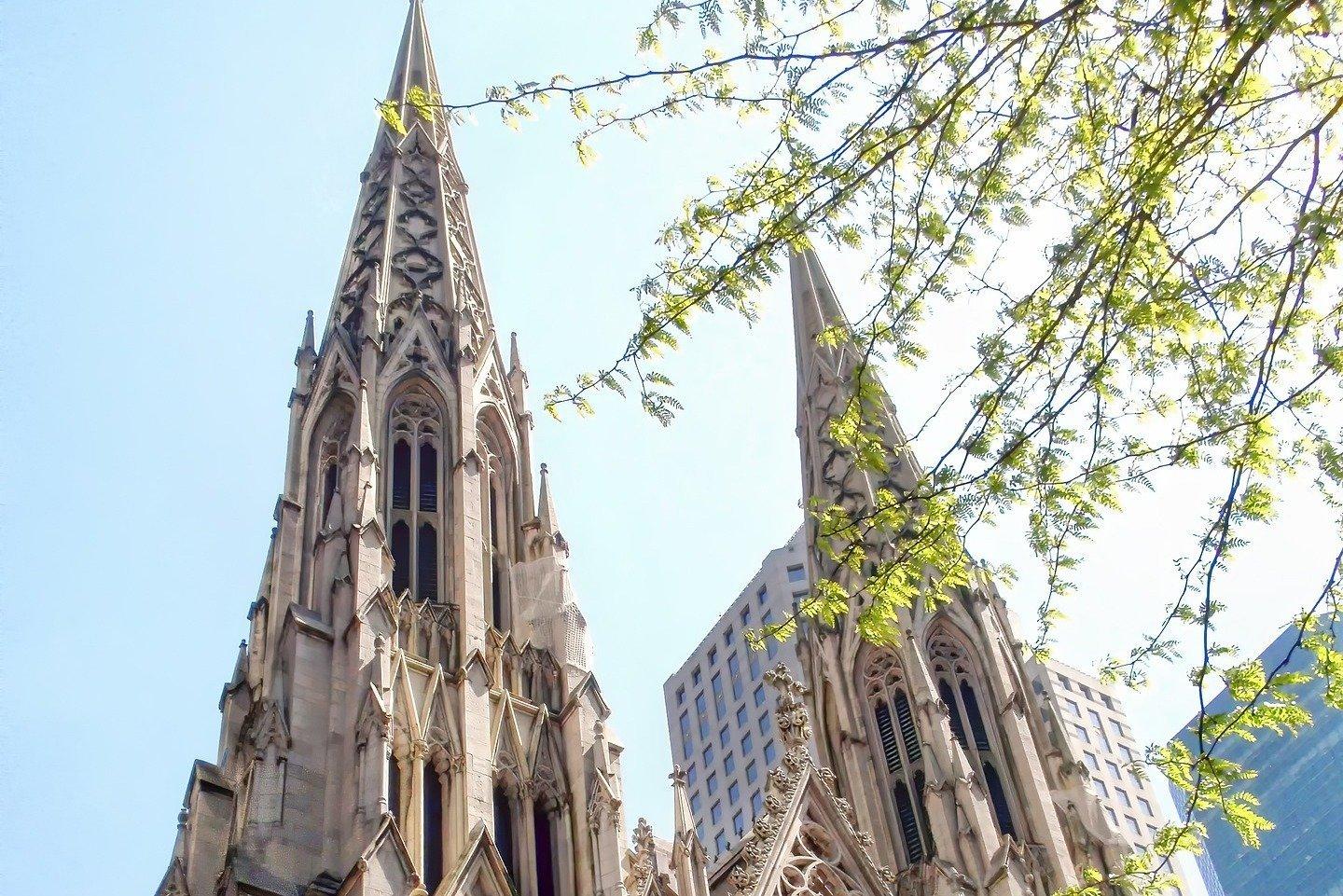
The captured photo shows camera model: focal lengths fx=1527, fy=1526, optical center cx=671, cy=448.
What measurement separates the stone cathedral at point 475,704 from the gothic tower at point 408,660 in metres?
0.05

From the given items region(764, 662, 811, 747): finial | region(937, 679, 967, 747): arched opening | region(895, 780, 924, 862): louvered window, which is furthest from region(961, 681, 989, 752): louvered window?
region(764, 662, 811, 747): finial

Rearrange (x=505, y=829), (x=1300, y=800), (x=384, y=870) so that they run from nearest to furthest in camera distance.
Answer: (x=384, y=870)
(x=505, y=829)
(x=1300, y=800)

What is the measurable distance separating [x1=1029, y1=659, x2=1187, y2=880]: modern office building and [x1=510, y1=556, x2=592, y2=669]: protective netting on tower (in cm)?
4031

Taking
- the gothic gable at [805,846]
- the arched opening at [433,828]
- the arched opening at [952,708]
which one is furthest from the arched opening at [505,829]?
the arched opening at [952,708]

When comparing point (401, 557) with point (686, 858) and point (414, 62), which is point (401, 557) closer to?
point (686, 858)

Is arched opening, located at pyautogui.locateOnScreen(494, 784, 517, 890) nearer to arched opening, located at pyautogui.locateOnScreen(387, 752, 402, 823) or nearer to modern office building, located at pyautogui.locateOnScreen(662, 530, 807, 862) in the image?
arched opening, located at pyautogui.locateOnScreen(387, 752, 402, 823)

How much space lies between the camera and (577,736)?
23812 mm

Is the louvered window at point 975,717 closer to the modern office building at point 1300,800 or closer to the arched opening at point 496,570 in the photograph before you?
the arched opening at point 496,570

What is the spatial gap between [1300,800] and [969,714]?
3797 cm

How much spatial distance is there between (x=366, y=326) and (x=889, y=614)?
66.2ft

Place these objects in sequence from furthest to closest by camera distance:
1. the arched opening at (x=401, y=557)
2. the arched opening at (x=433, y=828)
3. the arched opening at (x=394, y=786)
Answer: the arched opening at (x=401, y=557) → the arched opening at (x=394, y=786) → the arched opening at (x=433, y=828)

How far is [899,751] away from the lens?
29984 millimetres

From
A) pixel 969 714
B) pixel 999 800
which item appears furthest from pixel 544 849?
pixel 969 714

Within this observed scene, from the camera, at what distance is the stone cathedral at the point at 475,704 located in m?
21.0
